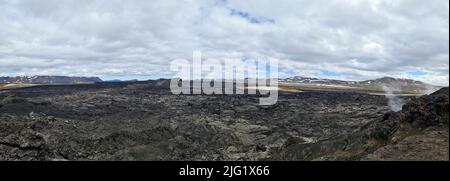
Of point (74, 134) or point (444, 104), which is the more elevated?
point (444, 104)
